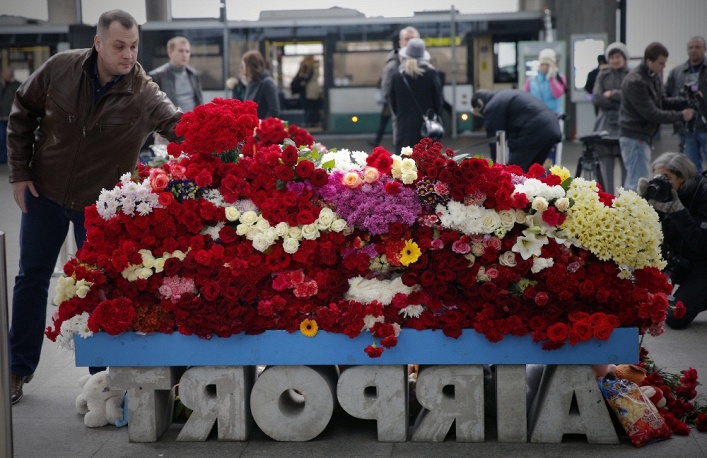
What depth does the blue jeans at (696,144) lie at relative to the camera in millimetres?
10664

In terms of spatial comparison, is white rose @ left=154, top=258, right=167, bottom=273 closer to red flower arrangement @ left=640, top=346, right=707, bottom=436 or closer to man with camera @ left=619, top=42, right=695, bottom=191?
red flower arrangement @ left=640, top=346, right=707, bottom=436

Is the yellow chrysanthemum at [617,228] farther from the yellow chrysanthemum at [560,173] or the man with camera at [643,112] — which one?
the man with camera at [643,112]

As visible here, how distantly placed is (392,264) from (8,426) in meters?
1.66

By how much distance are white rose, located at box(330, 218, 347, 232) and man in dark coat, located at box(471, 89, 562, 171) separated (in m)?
5.54

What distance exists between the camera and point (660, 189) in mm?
5992

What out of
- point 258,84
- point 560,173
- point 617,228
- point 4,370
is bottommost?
point 4,370

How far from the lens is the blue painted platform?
421 centimetres

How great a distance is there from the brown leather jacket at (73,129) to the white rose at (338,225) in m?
1.29

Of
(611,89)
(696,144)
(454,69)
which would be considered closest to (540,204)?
(696,144)

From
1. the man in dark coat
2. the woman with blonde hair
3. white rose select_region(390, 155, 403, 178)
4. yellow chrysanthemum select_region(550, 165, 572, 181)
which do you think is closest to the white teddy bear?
white rose select_region(390, 155, 403, 178)

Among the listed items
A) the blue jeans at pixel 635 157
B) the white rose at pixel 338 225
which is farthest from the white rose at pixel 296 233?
the blue jeans at pixel 635 157

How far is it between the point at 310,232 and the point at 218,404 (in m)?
0.85

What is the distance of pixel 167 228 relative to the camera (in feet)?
14.2

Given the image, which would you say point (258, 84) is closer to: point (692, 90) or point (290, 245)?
point (692, 90)
